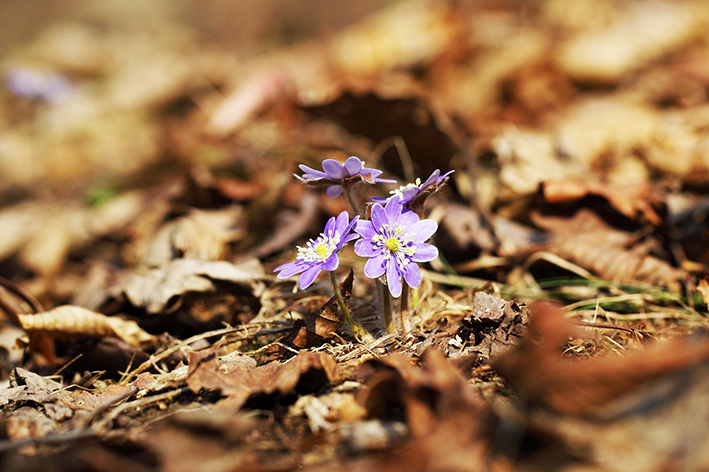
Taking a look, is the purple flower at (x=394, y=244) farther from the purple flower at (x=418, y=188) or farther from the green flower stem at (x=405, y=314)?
the green flower stem at (x=405, y=314)

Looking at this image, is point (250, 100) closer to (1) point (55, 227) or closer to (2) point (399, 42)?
(2) point (399, 42)

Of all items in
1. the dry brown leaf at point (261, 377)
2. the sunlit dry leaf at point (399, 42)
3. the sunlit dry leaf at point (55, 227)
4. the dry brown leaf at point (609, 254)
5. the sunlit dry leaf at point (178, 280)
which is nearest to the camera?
the dry brown leaf at point (261, 377)

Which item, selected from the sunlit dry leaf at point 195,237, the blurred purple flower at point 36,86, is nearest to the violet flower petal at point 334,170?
the sunlit dry leaf at point 195,237

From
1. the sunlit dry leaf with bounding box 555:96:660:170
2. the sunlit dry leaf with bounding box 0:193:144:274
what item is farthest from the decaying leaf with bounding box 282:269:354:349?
the sunlit dry leaf with bounding box 0:193:144:274

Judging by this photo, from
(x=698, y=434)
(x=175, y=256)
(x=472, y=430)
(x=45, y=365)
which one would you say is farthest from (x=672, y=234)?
(x=45, y=365)

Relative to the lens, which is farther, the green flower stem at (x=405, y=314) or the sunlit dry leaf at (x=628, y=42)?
the sunlit dry leaf at (x=628, y=42)

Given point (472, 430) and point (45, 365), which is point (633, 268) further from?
point (45, 365)
